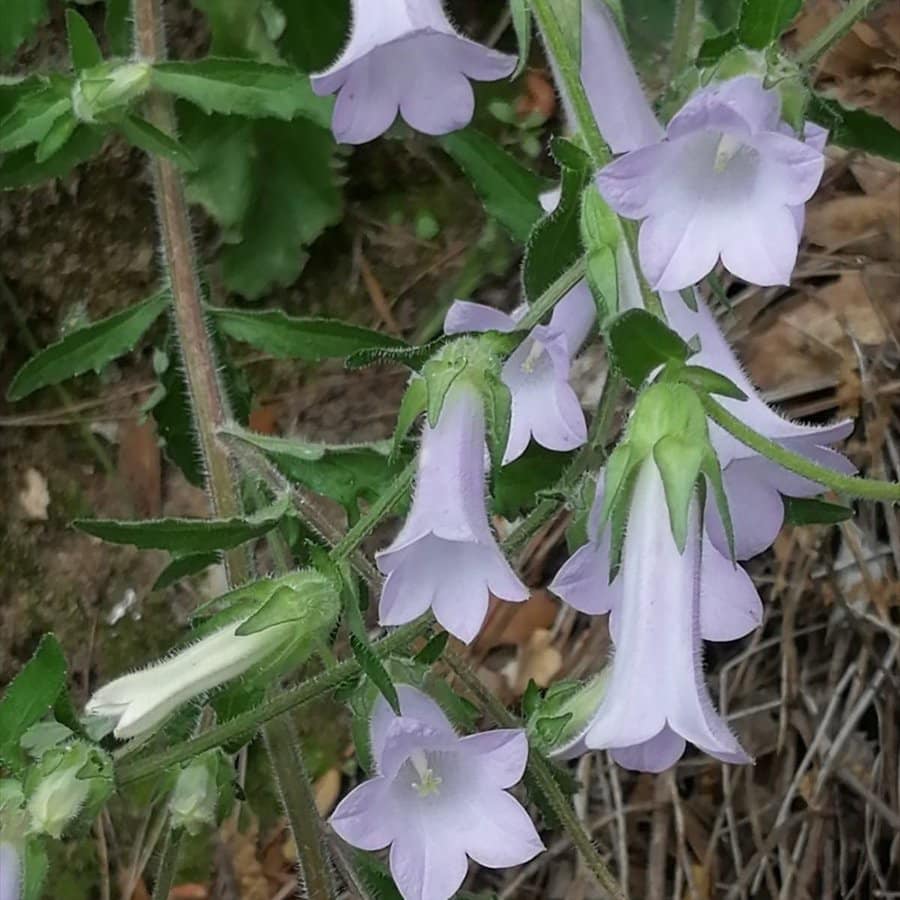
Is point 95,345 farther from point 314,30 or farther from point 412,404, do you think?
point 412,404

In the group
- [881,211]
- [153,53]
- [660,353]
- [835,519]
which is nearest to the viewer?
[660,353]

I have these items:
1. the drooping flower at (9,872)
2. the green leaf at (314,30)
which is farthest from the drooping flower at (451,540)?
the green leaf at (314,30)

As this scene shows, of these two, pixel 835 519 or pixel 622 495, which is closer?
pixel 622 495

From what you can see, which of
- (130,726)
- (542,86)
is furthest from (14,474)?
(130,726)

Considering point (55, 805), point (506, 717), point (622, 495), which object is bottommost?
point (506, 717)

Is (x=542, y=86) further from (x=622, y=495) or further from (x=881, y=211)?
(x=622, y=495)
